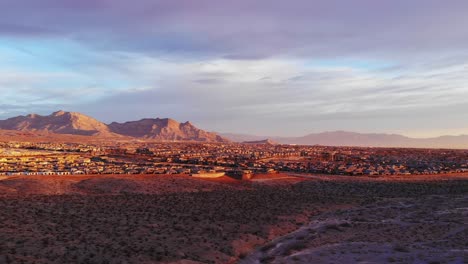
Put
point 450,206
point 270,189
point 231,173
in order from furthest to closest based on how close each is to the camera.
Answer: point 231,173 → point 270,189 → point 450,206

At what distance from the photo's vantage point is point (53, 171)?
155ft

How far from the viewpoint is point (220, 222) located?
2728 centimetres

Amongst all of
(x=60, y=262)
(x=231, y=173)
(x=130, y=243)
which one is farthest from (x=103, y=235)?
(x=231, y=173)

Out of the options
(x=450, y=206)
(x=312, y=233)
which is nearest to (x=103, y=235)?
(x=312, y=233)

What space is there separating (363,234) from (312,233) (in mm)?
2719

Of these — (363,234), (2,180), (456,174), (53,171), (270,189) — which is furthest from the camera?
(456,174)

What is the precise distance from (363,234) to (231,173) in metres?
26.0

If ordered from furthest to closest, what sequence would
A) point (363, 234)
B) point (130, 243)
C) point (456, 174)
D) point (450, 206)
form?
1. point (456, 174)
2. point (450, 206)
3. point (363, 234)
4. point (130, 243)

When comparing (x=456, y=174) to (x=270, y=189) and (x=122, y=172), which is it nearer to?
(x=270, y=189)

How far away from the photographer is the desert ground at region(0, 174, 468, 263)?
2084 cm

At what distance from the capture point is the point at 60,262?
18.6 metres

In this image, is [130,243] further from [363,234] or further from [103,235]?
[363,234]

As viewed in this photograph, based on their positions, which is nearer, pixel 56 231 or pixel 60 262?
pixel 60 262

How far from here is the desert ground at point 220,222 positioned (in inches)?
821
